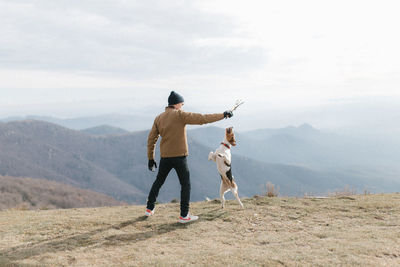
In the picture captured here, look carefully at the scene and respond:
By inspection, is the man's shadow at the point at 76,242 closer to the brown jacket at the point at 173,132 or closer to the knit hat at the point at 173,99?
the brown jacket at the point at 173,132

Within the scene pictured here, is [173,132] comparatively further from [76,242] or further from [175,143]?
[76,242]

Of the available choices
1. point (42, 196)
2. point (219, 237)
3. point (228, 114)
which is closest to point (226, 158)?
point (228, 114)

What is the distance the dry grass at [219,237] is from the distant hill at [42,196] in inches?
4293

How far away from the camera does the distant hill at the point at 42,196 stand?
110m

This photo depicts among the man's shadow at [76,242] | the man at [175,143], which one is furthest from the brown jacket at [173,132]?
the man's shadow at [76,242]

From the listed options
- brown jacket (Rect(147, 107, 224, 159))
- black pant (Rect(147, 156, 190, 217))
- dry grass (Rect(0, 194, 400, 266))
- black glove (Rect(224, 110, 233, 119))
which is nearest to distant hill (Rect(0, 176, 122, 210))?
dry grass (Rect(0, 194, 400, 266))

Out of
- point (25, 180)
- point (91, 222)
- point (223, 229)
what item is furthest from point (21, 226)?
point (25, 180)

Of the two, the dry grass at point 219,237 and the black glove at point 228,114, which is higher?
the black glove at point 228,114

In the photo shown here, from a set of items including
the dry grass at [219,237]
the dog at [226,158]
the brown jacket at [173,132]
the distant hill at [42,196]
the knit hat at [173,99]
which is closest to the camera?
the dry grass at [219,237]

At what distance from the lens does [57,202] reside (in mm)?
120500

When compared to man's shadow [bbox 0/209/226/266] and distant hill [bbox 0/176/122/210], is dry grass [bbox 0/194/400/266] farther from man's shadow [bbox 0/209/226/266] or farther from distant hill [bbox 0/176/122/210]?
distant hill [bbox 0/176/122/210]

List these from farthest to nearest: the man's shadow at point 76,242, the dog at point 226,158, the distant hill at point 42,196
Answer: the distant hill at point 42,196, the dog at point 226,158, the man's shadow at point 76,242

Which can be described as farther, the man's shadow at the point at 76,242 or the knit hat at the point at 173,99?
the knit hat at the point at 173,99

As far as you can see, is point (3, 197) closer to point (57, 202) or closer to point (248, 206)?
point (57, 202)
